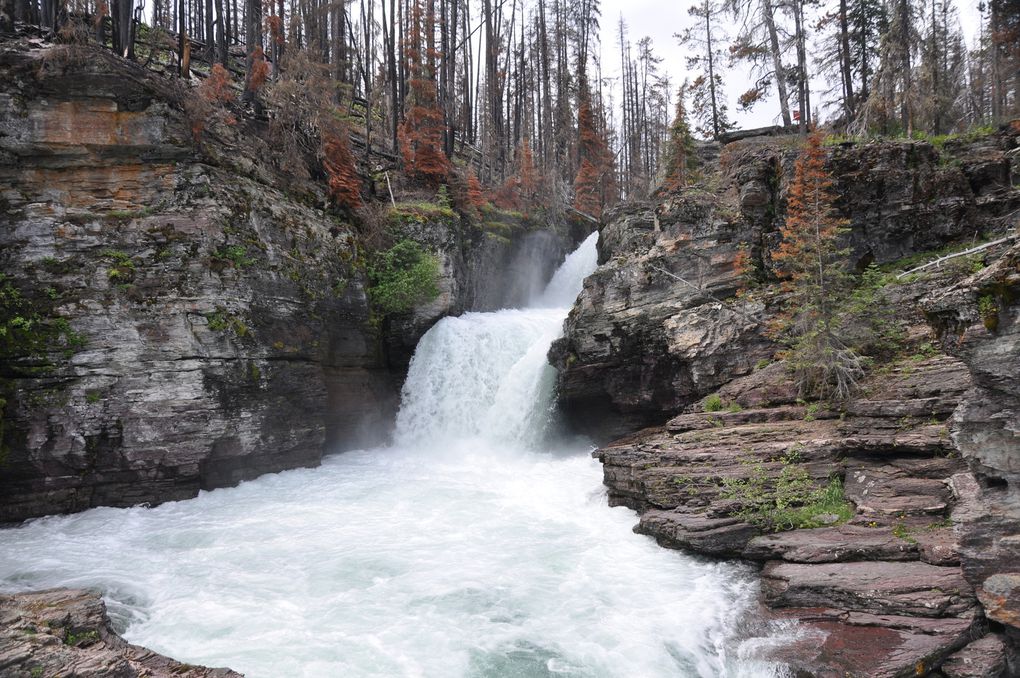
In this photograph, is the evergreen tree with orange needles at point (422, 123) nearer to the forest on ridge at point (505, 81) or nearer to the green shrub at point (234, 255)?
the forest on ridge at point (505, 81)

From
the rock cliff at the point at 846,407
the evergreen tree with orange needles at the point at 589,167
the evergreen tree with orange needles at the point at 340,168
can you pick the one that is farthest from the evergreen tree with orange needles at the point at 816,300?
the evergreen tree with orange needles at the point at 589,167

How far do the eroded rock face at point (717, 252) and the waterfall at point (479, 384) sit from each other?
38.9 inches

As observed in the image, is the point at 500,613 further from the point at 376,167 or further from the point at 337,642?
the point at 376,167

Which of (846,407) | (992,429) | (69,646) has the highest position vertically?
(992,429)

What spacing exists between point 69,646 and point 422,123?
66.7 feet

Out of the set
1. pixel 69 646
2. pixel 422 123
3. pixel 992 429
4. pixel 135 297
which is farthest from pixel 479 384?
pixel 992 429

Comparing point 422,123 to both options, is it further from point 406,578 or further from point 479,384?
point 406,578

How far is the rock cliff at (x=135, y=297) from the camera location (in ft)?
36.5

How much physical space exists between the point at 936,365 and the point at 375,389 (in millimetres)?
13982

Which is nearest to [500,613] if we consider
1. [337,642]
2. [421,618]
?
[421,618]

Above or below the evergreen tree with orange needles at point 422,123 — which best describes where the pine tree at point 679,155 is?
below

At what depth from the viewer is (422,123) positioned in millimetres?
22156

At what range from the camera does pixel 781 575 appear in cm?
714

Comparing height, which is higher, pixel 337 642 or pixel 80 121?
pixel 80 121
